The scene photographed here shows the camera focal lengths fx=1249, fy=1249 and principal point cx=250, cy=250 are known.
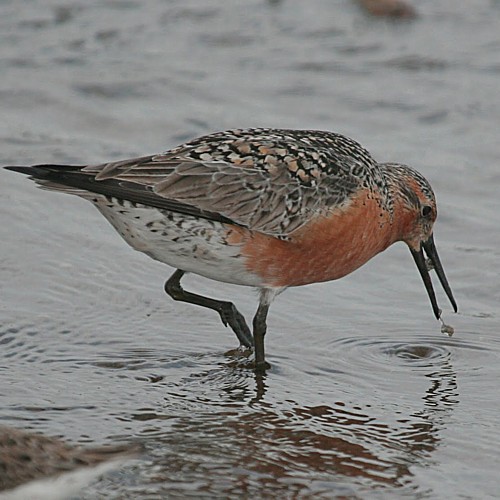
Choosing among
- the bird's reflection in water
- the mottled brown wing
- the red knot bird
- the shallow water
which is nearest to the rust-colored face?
the shallow water

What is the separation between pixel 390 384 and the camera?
648cm

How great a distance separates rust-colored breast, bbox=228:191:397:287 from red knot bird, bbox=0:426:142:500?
94.2 inches

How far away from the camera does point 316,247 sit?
700cm

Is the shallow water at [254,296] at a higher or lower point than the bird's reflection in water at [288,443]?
higher

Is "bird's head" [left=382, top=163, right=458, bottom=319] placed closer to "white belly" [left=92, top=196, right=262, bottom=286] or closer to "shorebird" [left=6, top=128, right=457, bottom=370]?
"shorebird" [left=6, top=128, right=457, bottom=370]

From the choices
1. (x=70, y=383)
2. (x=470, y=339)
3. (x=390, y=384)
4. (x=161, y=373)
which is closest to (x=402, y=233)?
(x=470, y=339)

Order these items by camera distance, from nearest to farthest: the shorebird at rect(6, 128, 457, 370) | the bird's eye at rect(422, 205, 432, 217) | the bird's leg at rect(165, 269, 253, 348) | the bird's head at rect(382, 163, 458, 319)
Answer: the shorebird at rect(6, 128, 457, 370)
the bird's leg at rect(165, 269, 253, 348)
the bird's head at rect(382, 163, 458, 319)
the bird's eye at rect(422, 205, 432, 217)

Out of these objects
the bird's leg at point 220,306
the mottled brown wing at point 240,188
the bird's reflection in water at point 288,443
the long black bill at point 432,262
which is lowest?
the bird's reflection in water at point 288,443

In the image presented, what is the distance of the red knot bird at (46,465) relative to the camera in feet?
14.3

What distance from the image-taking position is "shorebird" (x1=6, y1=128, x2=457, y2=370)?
6594mm

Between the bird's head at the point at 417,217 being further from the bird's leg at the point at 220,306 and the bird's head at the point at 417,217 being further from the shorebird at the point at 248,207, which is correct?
the bird's leg at the point at 220,306

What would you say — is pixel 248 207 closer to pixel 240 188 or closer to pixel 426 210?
pixel 240 188

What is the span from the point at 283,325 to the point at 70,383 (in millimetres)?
1617

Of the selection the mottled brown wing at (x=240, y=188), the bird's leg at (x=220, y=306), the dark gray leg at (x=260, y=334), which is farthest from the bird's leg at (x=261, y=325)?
the mottled brown wing at (x=240, y=188)
